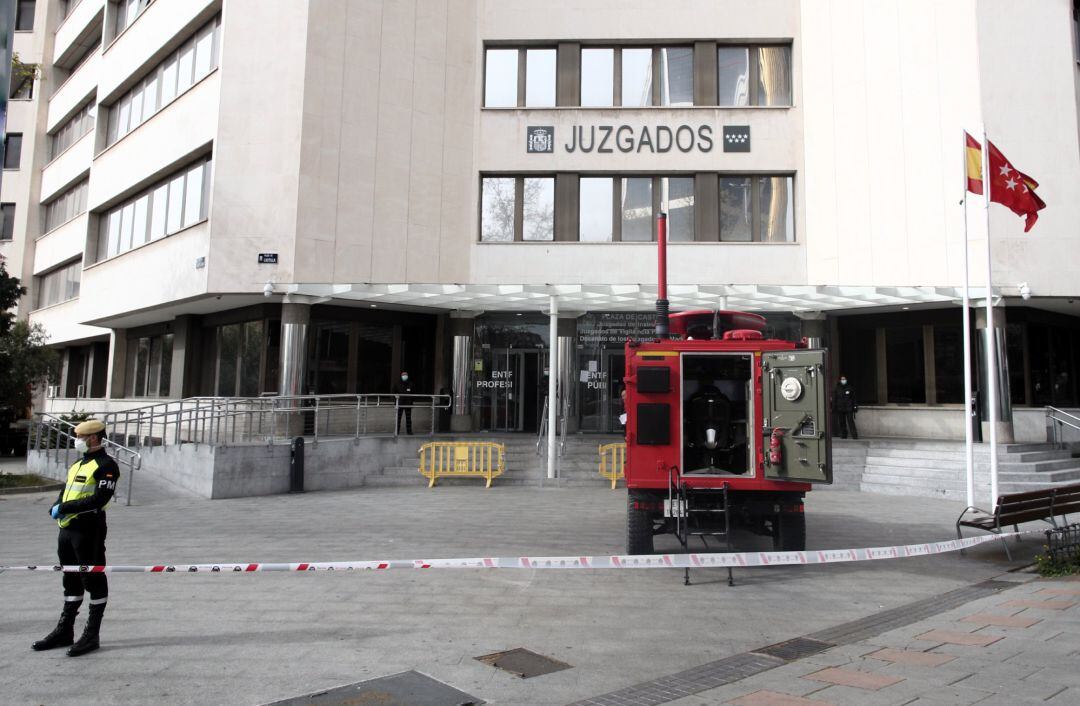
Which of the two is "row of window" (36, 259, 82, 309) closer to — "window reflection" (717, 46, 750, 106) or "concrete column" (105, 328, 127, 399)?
"concrete column" (105, 328, 127, 399)

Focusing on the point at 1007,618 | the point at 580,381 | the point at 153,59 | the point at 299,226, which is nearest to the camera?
the point at 1007,618

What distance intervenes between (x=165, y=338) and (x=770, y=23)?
69.0 feet

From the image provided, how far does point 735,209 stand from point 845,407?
626cm

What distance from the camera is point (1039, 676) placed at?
472 cm

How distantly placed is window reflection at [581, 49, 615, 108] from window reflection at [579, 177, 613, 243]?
2331 millimetres

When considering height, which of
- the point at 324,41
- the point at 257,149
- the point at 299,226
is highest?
the point at 324,41

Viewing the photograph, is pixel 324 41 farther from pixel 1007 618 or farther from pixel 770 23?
pixel 1007 618

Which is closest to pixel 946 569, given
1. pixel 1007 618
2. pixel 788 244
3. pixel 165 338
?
pixel 1007 618

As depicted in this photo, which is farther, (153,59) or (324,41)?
(153,59)

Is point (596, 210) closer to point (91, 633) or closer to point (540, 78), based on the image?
point (540, 78)

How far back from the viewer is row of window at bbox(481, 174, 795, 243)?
20578 mm

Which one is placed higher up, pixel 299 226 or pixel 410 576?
pixel 299 226

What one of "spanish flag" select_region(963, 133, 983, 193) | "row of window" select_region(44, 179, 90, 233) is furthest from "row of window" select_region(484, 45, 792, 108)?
"row of window" select_region(44, 179, 90, 233)

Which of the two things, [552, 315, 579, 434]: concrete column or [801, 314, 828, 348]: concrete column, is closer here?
[801, 314, 828, 348]: concrete column
